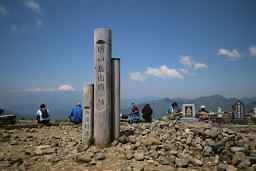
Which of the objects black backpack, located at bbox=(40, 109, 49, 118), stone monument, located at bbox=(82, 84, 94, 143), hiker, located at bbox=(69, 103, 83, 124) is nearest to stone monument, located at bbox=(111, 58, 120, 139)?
stone monument, located at bbox=(82, 84, 94, 143)

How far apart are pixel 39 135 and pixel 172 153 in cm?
798

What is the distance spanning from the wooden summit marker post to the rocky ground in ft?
2.21

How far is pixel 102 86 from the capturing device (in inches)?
306

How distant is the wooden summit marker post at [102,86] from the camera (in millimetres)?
7621

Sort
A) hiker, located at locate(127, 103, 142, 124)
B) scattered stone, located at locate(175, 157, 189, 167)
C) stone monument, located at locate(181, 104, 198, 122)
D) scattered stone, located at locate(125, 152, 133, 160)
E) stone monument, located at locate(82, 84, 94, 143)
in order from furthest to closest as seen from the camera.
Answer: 1. stone monument, located at locate(181, 104, 198, 122)
2. hiker, located at locate(127, 103, 142, 124)
3. stone monument, located at locate(82, 84, 94, 143)
4. scattered stone, located at locate(125, 152, 133, 160)
5. scattered stone, located at locate(175, 157, 189, 167)

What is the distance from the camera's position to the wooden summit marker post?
762cm

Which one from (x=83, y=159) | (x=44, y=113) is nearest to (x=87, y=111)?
(x=83, y=159)

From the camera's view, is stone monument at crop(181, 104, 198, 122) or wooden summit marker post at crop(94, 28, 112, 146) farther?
stone monument at crop(181, 104, 198, 122)

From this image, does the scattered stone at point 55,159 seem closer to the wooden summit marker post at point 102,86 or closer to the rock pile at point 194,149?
the wooden summit marker post at point 102,86

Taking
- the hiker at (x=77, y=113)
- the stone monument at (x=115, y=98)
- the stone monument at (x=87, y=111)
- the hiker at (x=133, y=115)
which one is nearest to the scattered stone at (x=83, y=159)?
the stone monument at (x=87, y=111)

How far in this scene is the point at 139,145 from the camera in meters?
7.36

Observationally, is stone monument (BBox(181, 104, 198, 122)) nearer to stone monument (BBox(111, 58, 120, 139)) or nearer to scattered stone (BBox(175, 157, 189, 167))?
stone monument (BBox(111, 58, 120, 139))

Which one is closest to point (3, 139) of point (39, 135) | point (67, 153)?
point (39, 135)

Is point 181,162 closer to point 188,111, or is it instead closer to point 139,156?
point 139,156
